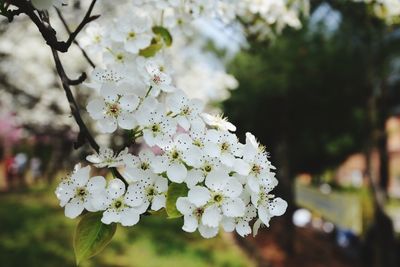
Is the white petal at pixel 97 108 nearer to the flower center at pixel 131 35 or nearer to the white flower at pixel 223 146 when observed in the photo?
the white flower at pixel 223 146

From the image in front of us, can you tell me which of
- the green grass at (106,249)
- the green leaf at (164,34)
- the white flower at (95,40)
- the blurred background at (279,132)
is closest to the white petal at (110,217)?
the white flower at (95,40)

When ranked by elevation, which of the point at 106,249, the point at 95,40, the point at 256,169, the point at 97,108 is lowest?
the point at 106,249

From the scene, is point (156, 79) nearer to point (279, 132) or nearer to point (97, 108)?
point (97, 108)

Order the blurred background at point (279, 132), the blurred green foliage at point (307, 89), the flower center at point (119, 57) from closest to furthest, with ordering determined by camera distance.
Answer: the flower center at point (119, 57) < the blurred background at point (279, 132) < the blurred green foliage at point (307, 89)

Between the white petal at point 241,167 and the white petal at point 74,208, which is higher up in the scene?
the white petal at point 241,167

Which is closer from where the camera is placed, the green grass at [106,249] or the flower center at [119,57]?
the flower center at [119,57]

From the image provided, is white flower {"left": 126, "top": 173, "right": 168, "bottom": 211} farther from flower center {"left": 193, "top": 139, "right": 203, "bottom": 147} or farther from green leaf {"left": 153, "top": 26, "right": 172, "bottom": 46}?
green leaf {"left": 153, "top": 26, "right": 172, "bottom": 46}

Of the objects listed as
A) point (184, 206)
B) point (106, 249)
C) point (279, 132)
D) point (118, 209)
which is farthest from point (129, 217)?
point (279, 132)
